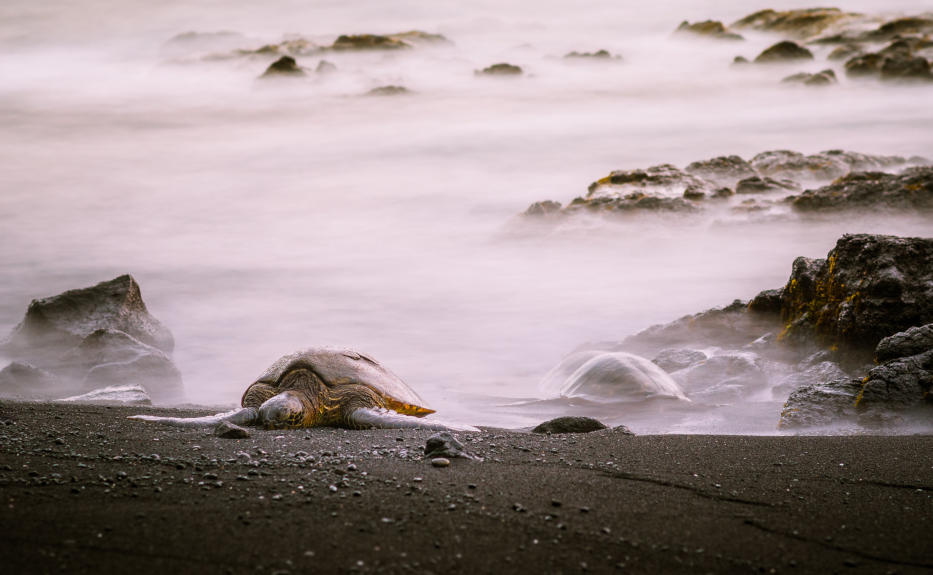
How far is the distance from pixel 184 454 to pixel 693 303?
39.5ft

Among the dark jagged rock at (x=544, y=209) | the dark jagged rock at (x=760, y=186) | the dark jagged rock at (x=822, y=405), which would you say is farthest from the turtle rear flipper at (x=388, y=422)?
the dark jagged rock at (x=760, y=186)

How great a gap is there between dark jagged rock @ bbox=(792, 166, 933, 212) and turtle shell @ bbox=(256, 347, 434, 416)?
1174 centimetres

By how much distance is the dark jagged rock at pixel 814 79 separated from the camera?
31.5 meters

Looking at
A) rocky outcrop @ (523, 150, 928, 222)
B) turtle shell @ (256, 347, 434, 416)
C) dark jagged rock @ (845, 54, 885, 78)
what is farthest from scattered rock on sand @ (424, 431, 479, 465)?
dark jagged rock @ (845, 54, 885, 78)

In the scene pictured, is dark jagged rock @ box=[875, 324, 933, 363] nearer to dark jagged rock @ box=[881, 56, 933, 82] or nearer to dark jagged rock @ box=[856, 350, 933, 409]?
dark jagged rock @ box=[856, 350, 933, 409]

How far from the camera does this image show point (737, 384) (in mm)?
8297

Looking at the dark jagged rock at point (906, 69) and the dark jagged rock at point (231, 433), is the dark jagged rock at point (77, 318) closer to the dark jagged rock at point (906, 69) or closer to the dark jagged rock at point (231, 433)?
the dark jagged rock at point (231, 433)

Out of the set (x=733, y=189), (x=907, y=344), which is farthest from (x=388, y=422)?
(x=733, y=189)

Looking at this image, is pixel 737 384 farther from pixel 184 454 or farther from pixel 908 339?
pixel 184 454

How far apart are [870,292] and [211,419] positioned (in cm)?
599

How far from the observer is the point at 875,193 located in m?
15.2

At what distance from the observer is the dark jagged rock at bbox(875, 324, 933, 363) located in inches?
251

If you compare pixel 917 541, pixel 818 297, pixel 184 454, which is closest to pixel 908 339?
pixel 818 297

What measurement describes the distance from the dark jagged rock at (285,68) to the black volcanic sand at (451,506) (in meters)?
31.5
